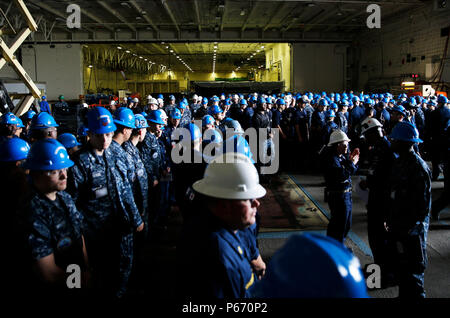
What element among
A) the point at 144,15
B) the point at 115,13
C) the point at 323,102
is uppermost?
the point at 144,15

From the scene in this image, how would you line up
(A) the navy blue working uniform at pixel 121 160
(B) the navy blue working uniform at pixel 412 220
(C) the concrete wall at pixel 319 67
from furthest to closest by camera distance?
(C) the concrete wall at pixel 319 67
(A) the navy blue working uniform at pixel 121 160
(B) the navy blue working uniform at pixel 412 220

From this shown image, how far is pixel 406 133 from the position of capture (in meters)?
4.14

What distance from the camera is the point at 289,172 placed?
456 inches

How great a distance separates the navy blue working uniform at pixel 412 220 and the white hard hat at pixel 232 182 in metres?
2.69

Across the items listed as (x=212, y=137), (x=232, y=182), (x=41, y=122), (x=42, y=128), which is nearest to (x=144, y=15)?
(x=41, y=122)

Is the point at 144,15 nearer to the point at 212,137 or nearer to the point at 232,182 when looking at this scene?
the point at 212,137

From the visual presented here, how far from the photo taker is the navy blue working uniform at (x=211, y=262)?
178cm

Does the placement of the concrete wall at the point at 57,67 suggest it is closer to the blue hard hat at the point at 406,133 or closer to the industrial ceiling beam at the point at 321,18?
the industrial ceiling beam at the point at 321,18

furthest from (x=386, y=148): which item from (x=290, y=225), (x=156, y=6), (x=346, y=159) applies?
(x=156, y=6)

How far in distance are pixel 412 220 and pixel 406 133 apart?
1.05 metres

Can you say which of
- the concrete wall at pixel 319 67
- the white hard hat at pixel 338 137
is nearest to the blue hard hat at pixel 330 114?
the white hard hat at pixel 338 137

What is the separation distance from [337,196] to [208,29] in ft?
77.3

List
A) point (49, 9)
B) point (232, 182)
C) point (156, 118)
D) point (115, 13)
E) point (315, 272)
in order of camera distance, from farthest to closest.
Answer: point (115, 13), point (49, 9), point (156, 118), point (232, 182), point (315, 272)
